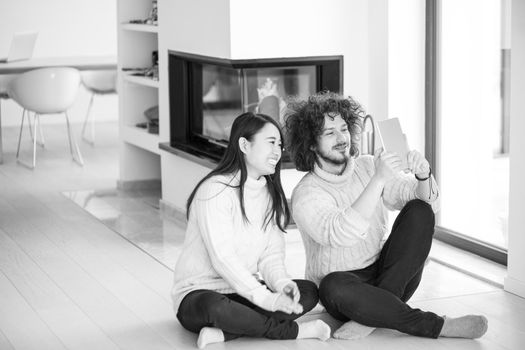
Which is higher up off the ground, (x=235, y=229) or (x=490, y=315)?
(x=235, y=229)

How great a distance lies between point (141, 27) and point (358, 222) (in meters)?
3.01

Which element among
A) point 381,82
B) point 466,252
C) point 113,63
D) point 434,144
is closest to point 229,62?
point 381,82

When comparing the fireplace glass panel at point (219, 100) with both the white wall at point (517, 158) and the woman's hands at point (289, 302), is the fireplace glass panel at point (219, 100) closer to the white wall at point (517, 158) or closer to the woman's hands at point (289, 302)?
the white wall at point (517, 158)

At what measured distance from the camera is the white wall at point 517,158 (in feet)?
12.0

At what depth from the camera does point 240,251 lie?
332 cm

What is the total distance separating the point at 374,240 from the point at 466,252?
4.07 feet

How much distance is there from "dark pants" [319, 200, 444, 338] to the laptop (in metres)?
4.90

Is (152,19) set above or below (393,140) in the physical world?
above

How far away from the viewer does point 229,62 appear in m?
4.59

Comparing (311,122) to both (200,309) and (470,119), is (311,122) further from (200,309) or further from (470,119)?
(470,119)

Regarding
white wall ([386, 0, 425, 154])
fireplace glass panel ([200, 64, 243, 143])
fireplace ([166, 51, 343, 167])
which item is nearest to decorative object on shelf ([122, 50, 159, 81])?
fireplace ([166, 51, 343, 167])

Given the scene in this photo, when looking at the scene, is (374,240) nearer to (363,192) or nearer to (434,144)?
(363,192)

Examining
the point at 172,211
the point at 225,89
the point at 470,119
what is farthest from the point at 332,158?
the point at 172,211

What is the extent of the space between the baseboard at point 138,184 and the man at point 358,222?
2.92 metres
